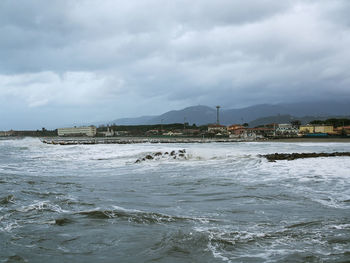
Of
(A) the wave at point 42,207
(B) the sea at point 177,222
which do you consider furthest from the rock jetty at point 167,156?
(A) the wave at point 42,207

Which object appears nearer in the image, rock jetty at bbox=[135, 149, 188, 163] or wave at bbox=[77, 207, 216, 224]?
wave at bbox=[77, 207, 216, 224]

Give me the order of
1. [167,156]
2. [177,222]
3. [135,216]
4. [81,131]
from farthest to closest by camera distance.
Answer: [81,131], [167,156], [135,216], [177,222]

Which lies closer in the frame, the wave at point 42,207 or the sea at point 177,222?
the sea at point 177,222

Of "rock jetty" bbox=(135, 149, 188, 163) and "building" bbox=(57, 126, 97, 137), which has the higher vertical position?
"building" bbox=(57, 126, 97, 137)

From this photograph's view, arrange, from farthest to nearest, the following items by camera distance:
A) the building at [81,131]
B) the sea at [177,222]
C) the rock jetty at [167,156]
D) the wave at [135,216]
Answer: the building at [81,131]
the rock jetty at [167,156]
the wave at [135,216]
the sea at [177,222]

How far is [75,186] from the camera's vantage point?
980cm

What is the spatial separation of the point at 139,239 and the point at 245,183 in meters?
6.15

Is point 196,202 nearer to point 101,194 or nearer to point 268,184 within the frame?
point 101,194

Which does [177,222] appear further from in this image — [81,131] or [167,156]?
[81,131]

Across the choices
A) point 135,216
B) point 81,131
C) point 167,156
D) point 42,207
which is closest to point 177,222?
point 135,216

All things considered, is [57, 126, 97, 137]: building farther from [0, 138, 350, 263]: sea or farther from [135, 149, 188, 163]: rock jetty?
[0, 138, 350, 263]: sea

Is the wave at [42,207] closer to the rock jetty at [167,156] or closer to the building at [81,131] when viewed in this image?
the rock jetty at [167,156]

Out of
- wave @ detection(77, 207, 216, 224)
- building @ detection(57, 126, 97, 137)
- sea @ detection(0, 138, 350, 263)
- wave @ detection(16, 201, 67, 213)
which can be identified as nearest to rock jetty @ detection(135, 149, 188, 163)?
sea @ detection(0, 138, 350, 263)

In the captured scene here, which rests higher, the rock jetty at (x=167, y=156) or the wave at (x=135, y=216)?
the wave at (x=135, y=216)
